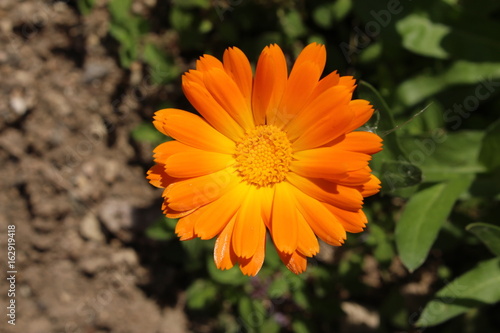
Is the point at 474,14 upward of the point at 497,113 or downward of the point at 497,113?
upward

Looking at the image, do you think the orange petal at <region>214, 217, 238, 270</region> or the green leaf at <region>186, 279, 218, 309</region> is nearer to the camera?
the orange petal at <region>214, 217, 238, 270</region>

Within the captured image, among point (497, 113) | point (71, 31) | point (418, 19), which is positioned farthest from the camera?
point (71, 31)

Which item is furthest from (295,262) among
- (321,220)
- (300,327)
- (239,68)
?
(300,327)

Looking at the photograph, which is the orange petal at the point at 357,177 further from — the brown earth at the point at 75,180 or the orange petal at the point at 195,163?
the brown earth at the point at 75,180

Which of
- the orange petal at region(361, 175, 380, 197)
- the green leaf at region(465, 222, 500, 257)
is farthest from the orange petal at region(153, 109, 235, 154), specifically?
the green leaf at region(465, 222, 500, 257)

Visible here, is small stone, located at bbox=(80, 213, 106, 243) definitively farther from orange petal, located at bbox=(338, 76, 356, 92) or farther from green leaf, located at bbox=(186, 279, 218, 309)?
orange petal, located at bbox=(338, 76, 356, 92)

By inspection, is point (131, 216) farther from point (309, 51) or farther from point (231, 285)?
point (309, 51)

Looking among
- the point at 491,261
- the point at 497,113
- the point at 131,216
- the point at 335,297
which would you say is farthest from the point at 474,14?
the point at 131,216
